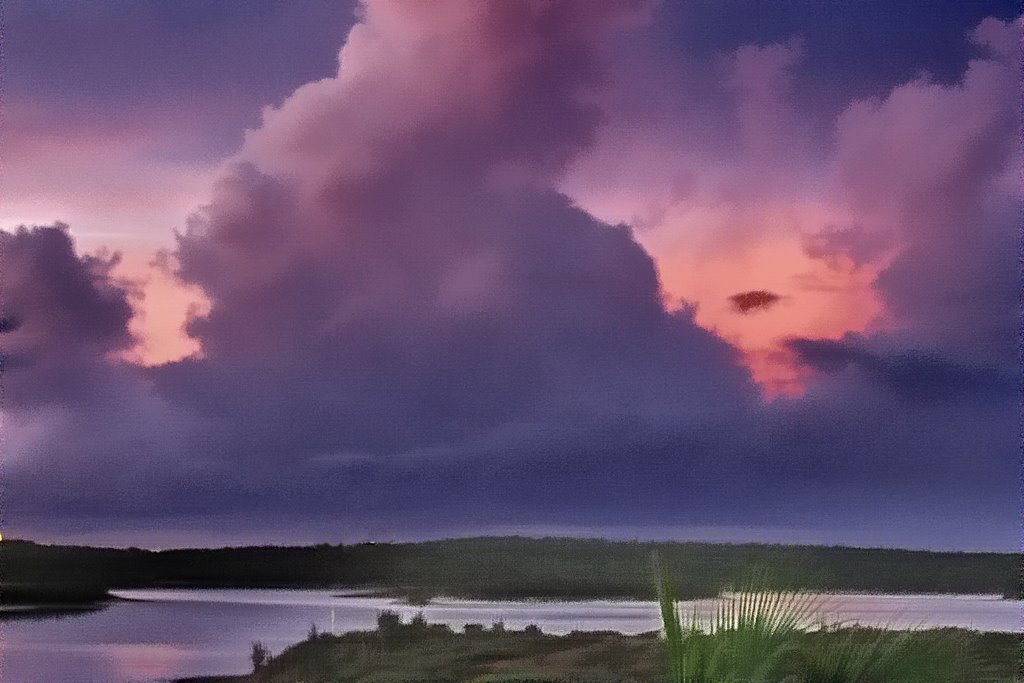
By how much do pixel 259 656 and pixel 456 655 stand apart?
55.9 inches

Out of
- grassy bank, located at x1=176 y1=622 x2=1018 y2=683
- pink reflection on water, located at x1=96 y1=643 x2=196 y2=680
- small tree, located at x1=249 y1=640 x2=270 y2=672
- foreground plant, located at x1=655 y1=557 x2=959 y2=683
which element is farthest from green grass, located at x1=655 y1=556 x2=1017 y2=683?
pink reflection on water, located at x1=96 y1=643 x2=196 y2=680

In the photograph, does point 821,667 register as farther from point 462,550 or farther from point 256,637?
point 256,637

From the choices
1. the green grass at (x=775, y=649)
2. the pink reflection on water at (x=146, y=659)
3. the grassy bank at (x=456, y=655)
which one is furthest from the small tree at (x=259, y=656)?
the green grass at (x=775, y=649)

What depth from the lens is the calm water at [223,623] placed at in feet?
26.0

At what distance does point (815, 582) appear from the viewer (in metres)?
7.62

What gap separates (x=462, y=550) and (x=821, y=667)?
429 centimetres

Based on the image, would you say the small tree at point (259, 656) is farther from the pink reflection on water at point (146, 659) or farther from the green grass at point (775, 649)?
the green grass at point (775, 649)

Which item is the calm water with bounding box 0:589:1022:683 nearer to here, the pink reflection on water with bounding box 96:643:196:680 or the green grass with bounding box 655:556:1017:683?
the pink reflection on water with bounding box 96:643:196:680

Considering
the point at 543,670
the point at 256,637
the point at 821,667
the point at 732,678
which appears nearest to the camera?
the point at 732,678

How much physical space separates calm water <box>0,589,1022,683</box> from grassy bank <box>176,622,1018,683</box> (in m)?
0.09

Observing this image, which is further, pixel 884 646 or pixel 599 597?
pixel 599 597

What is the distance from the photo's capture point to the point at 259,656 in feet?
26.1

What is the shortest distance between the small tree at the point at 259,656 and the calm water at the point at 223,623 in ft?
0.20

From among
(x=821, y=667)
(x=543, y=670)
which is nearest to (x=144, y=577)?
(x=543, y=670)
